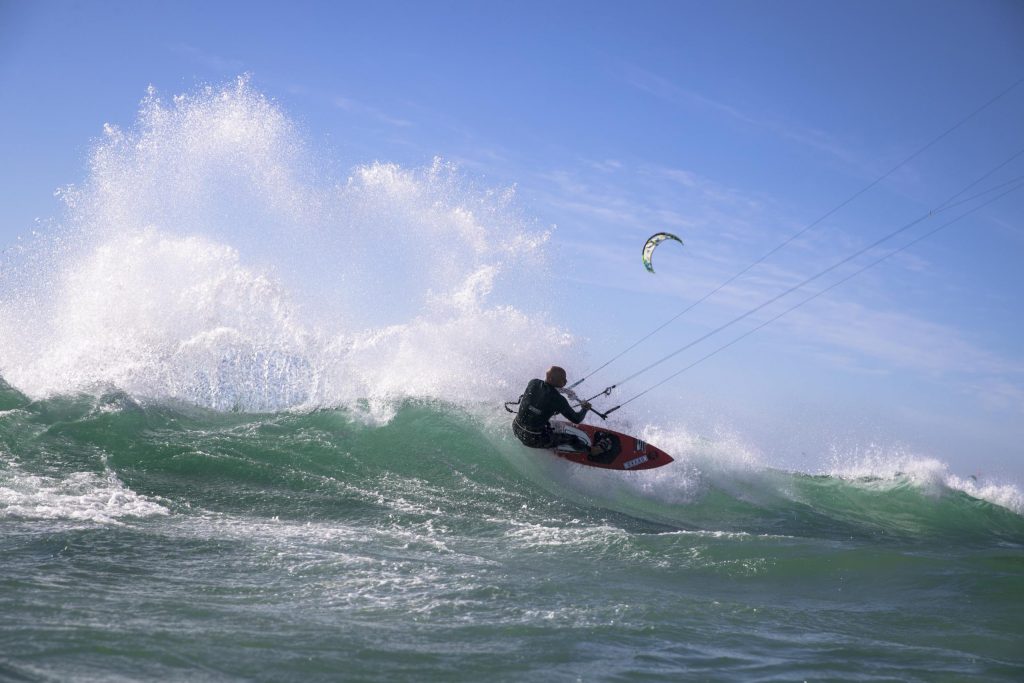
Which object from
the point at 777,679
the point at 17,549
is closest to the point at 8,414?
the point at 17,549

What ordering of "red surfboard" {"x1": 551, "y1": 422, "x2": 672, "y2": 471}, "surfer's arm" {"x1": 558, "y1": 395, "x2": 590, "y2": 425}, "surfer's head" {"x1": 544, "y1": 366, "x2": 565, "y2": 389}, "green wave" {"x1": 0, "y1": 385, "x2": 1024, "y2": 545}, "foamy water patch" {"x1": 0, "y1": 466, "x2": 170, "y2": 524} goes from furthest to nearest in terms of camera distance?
"red surfboard" {"x1": 551, "y1": 422, "x2": 672, "y2": 471}, "surfer's head" {"x1": 544, "y1": 366, "x2": 565, "y2": 389}, "surfer's arm" {"x1": 558, "y1": 395, "x2": 590, "y2": 425}, "green wave" {"x1": 0, "y1": 385, "x2": 1024, "y2": 545}, "foamy water patch" {"x1": 0, "y1": 466, "x2": 170, "y2": 524}

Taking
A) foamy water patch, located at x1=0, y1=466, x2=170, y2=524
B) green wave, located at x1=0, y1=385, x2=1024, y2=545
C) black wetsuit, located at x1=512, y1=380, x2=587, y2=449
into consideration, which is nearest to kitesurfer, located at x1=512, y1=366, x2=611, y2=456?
black wetsuit, located at x1=512, y1=380, x2=587, y2=449

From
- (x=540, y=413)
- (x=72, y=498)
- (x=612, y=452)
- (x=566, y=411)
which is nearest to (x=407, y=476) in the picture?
(x=540, y=413)

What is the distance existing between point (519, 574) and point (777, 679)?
84.3 inches

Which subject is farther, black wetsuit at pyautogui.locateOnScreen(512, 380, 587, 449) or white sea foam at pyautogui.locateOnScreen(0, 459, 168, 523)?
black wetsuit at pyautogui.locateOnScreen(512, 380, 587, 449)

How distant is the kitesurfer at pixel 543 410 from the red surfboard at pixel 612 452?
0.26m

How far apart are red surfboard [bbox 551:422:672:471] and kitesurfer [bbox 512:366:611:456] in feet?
0.85

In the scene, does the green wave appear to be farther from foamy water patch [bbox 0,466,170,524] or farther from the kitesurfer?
the kitesurfer

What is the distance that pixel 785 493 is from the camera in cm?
1138

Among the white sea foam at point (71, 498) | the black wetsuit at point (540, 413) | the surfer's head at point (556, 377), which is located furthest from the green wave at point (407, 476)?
the surfer's head at point (556, 377)

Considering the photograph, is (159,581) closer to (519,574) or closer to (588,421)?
(519,574)

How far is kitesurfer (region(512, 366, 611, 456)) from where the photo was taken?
29.9 feet

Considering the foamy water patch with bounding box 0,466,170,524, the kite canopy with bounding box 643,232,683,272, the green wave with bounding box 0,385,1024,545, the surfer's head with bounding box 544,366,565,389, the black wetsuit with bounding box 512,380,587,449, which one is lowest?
the foamy water patch with bounding box 0,466,170,524

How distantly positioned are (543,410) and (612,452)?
1412 mm
